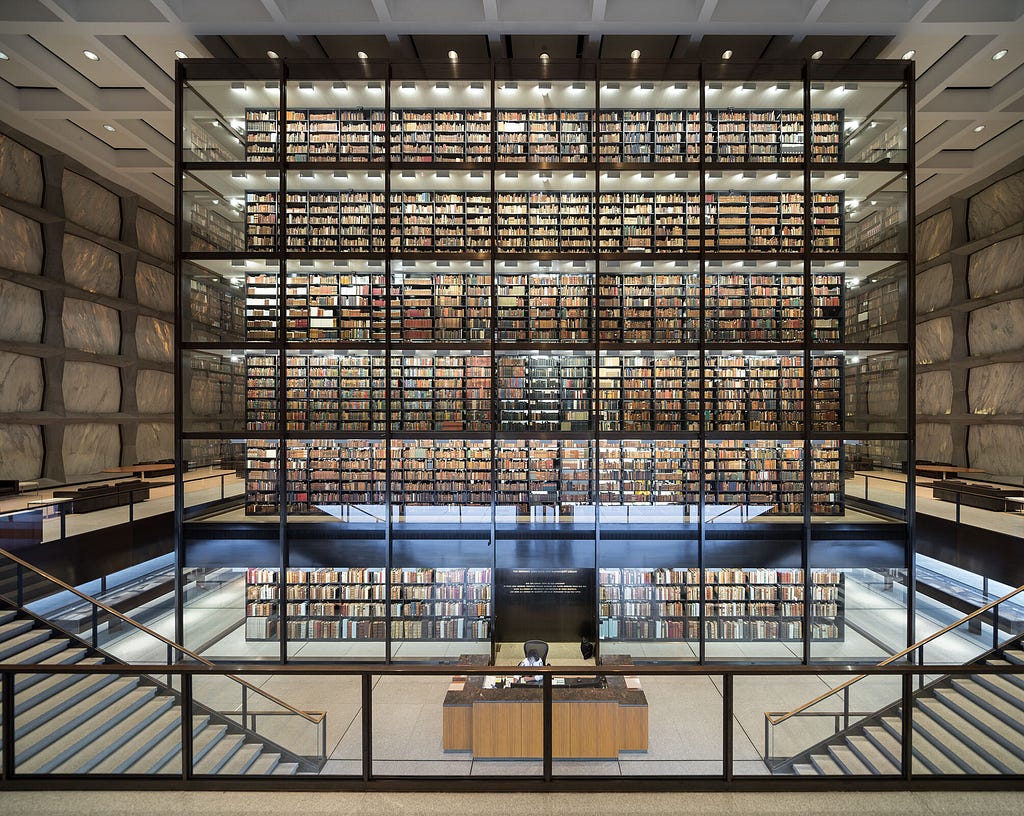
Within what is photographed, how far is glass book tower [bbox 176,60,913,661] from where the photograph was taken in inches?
215

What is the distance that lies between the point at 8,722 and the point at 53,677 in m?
1.44

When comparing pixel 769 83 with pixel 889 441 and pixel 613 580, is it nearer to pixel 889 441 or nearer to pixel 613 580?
pixel 889 441

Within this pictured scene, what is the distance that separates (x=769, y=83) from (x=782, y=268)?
6.57ft

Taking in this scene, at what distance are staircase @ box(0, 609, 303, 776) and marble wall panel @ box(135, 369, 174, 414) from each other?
574 centimetres

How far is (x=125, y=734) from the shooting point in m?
3.14

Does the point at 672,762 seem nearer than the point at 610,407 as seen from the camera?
Yes

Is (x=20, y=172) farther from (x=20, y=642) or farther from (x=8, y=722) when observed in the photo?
(x=8, y=722)

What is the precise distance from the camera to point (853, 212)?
222 inches

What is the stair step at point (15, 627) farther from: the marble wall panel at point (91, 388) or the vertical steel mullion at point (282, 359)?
the marble wall panel at point (91, 388)

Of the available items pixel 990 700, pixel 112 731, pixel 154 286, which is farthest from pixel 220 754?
pixel 154 286

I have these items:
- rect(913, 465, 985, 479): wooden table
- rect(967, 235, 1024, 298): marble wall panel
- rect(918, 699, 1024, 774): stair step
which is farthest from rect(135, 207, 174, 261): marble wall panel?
rect(967, 235, 1024, 298): marble wall panel

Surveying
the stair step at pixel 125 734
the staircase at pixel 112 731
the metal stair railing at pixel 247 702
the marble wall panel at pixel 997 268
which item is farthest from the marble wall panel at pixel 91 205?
the marble wall panel at pixel 997 268

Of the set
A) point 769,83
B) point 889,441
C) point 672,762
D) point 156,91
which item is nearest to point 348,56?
point 156,91

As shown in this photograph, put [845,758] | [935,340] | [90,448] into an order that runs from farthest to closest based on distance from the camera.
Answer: [935,340]
[90,448]
[845,758]
